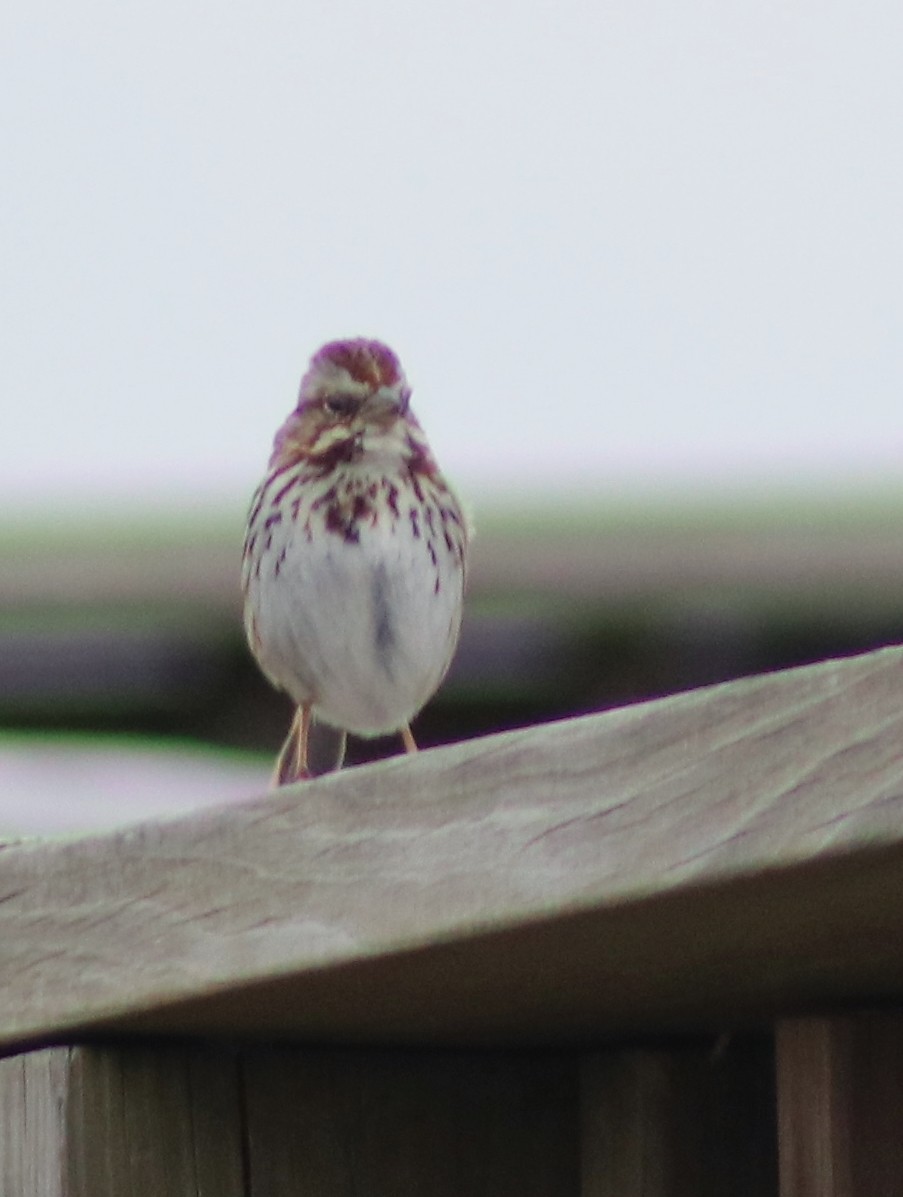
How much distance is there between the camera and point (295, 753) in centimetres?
311

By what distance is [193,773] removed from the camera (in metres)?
3.32

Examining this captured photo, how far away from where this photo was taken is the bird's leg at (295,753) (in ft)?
9.62

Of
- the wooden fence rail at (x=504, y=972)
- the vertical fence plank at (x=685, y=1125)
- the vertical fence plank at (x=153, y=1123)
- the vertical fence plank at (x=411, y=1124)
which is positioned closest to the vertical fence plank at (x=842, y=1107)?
the wooden fence rail at (x=504, y=972)

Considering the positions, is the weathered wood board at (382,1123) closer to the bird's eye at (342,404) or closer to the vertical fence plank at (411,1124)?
the vertical fence plank at (411,1124)

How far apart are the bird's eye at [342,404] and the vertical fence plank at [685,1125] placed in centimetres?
99

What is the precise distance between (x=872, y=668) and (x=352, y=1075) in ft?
2.87

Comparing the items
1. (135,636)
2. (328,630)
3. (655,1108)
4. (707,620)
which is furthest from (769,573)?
(655,1108)

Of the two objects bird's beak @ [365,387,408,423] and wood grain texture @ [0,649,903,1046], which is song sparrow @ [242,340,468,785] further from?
wood grain texture @ [0,649,903,1046]

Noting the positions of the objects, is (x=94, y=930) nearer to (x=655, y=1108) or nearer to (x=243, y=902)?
(x=243, y=902)

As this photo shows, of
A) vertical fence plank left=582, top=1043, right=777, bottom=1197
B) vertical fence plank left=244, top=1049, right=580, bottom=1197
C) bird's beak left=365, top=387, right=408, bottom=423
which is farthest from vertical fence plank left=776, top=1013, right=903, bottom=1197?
bird's beak left=365, top=387, right=408, bottom=423

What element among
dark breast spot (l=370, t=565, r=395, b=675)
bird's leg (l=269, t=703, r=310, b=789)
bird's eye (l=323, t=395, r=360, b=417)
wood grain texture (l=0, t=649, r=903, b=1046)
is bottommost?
wood grain texture (l=0, t=649, r=903, b=1046)

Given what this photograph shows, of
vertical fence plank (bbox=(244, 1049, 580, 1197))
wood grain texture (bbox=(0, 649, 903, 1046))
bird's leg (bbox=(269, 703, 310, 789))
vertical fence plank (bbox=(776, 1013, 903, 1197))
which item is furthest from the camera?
bird's leg (bbox=(269, 703, 310, 789))

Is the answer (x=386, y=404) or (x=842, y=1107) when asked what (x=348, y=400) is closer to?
(x=386, y=404)

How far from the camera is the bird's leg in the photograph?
9.62 feet
